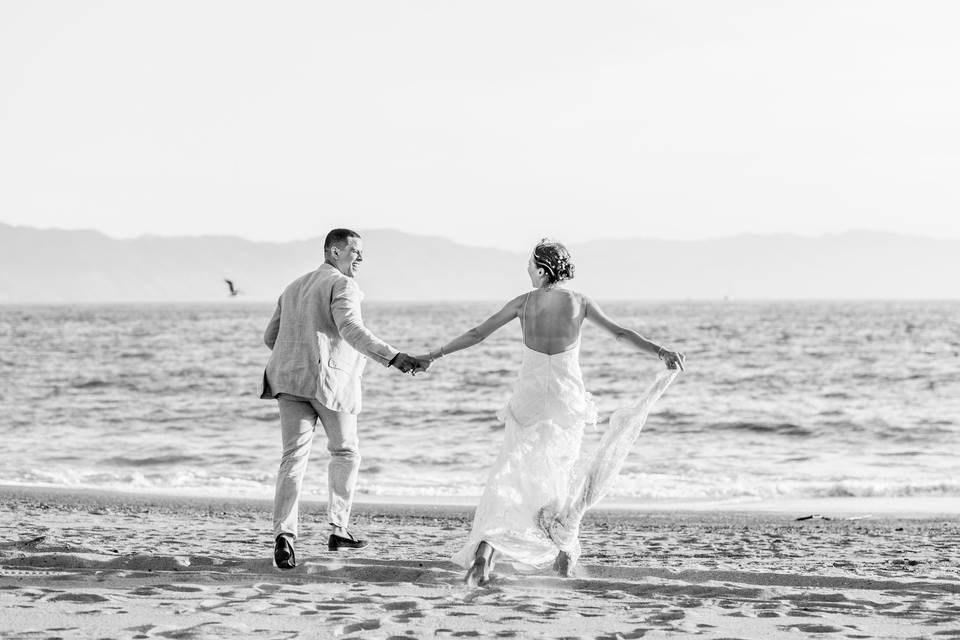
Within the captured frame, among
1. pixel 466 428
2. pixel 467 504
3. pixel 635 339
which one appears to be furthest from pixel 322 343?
pixel 466 428

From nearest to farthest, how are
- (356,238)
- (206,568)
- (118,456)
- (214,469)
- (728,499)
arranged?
(206,568)
(356,238)
(728,499)
(214,469)
(118,456)

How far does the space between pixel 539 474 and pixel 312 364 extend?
152cm

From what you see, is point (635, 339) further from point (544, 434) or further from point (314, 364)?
point (314, 364)

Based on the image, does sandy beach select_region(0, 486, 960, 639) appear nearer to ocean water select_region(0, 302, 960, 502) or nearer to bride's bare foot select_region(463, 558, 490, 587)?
bride's bare foot select_region(463, 558, 490, 587)

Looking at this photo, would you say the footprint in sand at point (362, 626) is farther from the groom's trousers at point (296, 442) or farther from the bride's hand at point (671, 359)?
the bride's hand at point (671, 359)

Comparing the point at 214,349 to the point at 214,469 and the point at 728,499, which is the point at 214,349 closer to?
the point at 214,469

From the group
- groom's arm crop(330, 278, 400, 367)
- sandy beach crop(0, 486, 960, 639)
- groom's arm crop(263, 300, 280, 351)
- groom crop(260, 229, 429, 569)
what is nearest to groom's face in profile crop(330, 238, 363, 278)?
groom crop(260, 229, 429, 569)

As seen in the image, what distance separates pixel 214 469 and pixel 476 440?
5070 mm

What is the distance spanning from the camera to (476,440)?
Answer: 60.6ft

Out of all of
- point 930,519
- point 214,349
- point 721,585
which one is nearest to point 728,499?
point 930,519

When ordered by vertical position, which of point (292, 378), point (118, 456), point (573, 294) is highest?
point (573, 294)

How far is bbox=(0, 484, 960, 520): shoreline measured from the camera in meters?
10.5

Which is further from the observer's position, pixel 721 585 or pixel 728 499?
pixel 728 499

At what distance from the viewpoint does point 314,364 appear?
6.78m
